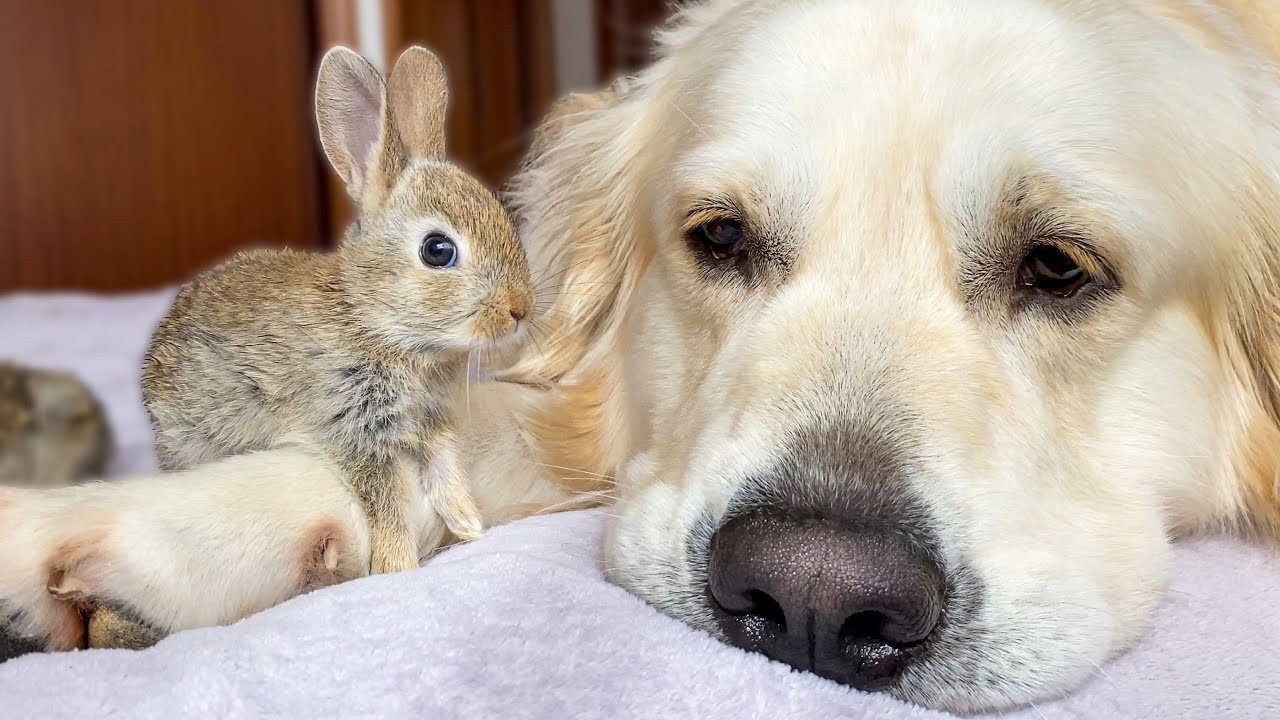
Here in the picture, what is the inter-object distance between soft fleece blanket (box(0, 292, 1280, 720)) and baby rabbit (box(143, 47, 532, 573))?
0.44 feet

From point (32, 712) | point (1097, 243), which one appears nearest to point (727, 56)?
point (1097, 243)

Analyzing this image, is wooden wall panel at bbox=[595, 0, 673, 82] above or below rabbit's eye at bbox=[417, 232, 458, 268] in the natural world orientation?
below

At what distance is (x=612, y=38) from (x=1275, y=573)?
238 inches

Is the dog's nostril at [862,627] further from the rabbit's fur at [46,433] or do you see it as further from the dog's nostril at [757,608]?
the rabbit's fur at [46,433]

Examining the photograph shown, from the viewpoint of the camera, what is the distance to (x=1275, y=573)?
128 centimetres

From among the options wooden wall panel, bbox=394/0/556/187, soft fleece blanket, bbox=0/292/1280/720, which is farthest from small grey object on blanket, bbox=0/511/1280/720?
wooden wall panel, bbox=394/0/556/187

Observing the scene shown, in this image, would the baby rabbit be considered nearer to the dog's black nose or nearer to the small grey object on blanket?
the small grey object on blanket

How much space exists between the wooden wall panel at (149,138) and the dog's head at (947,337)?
3772 millimetres

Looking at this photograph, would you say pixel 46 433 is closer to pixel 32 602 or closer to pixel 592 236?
pixel 592 236

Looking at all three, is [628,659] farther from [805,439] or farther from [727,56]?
[727,56]

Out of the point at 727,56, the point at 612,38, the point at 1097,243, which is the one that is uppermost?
the point at 727,56

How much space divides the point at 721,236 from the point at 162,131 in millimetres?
4197

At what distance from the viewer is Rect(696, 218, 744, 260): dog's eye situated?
4.68ft

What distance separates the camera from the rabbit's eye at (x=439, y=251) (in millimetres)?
1096
